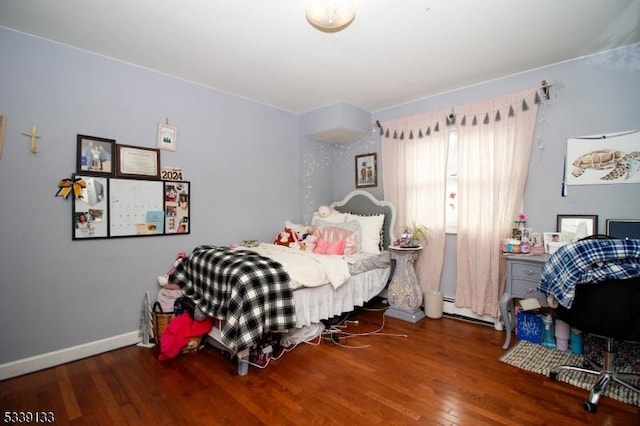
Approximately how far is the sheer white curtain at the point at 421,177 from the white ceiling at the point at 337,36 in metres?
0.58

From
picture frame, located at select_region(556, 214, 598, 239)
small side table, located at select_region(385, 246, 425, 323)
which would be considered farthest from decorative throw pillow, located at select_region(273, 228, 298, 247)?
picture frame, located at select_region(556, 214, 598, 239)

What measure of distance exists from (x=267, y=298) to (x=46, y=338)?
5.77ft

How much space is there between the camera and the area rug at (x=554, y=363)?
1948 mm

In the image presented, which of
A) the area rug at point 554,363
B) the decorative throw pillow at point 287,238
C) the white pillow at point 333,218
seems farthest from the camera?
the white pillow at point 333,218

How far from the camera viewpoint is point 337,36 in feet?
7.70

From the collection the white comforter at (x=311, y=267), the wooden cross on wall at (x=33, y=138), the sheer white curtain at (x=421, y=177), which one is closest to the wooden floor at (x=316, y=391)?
the white comforter at (x=311, y=267)

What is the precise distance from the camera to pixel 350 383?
2131mm

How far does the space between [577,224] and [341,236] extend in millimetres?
2151

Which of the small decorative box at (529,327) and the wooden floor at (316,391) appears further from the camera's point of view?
the small decorative box at (529,327)

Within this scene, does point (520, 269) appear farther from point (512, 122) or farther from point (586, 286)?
point (512, 122)

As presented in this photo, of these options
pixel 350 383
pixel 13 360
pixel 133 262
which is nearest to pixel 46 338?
pixel 13 360

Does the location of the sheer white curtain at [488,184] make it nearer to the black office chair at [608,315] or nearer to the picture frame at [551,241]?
the picture frame at [551,241]

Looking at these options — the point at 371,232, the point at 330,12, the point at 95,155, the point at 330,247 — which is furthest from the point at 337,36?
the point at 95,155

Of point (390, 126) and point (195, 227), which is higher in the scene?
point (390, 126)
